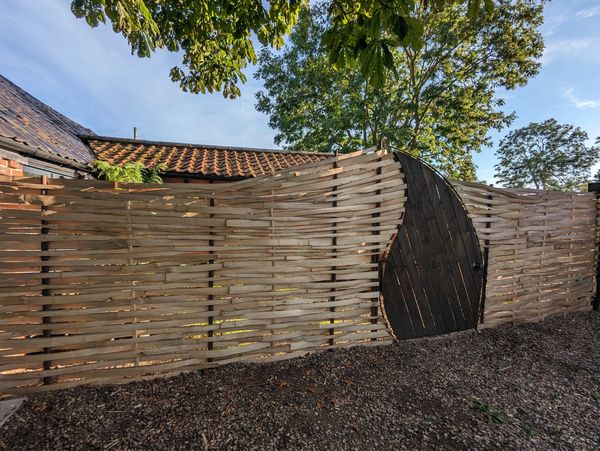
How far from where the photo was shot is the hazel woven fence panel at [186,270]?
222cm

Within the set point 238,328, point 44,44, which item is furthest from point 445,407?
point 44,44

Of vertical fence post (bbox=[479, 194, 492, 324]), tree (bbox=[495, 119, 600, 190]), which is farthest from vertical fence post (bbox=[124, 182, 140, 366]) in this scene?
tree (bbox=[495, 119, 600, 190])

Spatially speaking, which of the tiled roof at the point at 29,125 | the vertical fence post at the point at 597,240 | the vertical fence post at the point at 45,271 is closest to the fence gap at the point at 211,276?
the vertical fence post at the point at 45,271

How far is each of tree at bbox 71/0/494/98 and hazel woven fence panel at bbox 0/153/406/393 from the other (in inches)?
44.0

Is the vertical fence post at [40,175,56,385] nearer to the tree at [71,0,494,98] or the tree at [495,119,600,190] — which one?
the tree at [71,0,494,98]

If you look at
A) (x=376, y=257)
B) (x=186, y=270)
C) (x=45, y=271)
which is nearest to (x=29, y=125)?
(x=45, y=271)

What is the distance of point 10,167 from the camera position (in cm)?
408

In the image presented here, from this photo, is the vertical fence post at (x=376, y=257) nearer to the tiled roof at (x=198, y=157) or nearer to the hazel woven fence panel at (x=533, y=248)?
the hazel woven fence panel at (x=533, y=248)

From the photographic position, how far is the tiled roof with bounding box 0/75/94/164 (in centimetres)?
437

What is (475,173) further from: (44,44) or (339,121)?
(44,44)

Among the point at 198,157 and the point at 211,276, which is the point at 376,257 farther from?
the point at 198,157

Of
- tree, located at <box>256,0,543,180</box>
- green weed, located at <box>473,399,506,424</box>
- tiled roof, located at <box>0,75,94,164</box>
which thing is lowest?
green weed, located at <box>473,399,506,424</box>

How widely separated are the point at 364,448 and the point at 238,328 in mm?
1384

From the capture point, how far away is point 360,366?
2.86m
